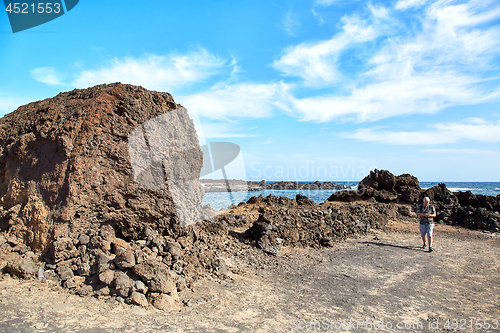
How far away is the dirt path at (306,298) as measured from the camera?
11.6ft

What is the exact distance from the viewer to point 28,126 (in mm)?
5055

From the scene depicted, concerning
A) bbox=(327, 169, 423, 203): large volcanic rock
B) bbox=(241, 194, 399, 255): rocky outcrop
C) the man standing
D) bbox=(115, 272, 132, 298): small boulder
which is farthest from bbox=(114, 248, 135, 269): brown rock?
bbox=(327, 169, 423, 203): large volcanic rock

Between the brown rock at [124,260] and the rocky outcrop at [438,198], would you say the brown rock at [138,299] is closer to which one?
the brown rock at [124,260]

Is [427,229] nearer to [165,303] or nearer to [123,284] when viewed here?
[165,303]

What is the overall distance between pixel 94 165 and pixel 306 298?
4.22 m

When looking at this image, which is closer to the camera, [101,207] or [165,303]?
[165,303]

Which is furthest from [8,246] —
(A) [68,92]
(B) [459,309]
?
(B) [459,309]

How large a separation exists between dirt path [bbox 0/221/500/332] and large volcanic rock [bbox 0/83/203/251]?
1.12m

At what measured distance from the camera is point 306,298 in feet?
16.5

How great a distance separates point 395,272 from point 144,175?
6.04 m

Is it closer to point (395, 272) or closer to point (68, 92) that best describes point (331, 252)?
point (395, 272)

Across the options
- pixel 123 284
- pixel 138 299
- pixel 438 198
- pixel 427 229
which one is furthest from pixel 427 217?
pixel 438 198

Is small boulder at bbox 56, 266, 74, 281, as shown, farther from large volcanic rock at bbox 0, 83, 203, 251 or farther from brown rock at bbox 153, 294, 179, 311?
brown rock at bbox 153, 294, 179, 311

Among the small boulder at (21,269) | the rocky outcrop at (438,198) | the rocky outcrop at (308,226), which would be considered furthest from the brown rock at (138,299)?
the rocky outcrop at (438,198)
